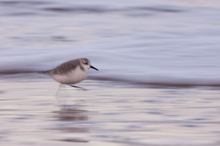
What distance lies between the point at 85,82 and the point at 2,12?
533cm

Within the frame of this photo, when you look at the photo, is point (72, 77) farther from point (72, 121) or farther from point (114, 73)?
point (72, 121)

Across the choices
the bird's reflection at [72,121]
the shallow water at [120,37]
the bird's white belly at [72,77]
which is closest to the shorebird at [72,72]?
the bird's white belly at [72,77]

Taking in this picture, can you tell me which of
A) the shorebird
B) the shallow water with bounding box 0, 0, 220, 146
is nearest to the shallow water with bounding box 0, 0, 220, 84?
the shallow water with bounding box 0, 0, 220, 146

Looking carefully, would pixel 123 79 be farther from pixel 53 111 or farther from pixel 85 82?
pixel 53 111

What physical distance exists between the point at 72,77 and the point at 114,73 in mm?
1035

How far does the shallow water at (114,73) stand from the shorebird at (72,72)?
0.12 m

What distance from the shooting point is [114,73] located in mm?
7875

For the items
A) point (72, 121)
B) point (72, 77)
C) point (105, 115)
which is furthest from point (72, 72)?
point (72, 121)

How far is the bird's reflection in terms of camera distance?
532 centimetres

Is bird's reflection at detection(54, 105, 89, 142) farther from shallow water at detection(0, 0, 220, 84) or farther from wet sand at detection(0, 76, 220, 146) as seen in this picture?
shallow water at detection(0, 0, 220, 84)

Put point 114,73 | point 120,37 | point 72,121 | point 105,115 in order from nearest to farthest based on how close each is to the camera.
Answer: point 72,121
point 105,115
point 114,73
point 120,37

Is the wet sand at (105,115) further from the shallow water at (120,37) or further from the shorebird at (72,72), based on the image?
the shallow water at (120,37)

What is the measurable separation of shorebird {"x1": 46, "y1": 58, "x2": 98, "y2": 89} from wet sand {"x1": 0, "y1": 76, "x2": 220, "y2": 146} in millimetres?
104

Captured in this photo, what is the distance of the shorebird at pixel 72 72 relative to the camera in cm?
686
